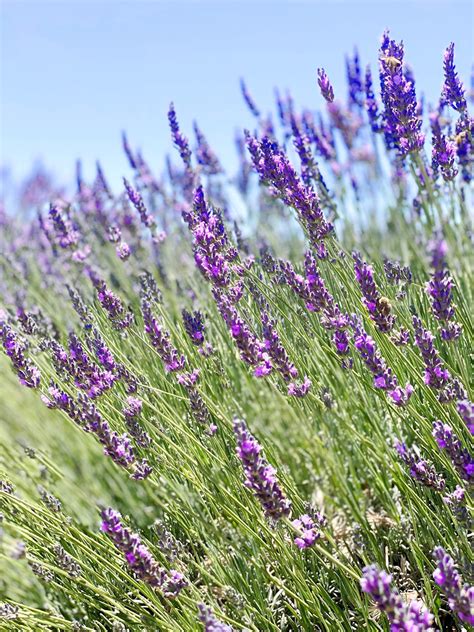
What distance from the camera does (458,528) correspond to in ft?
5.38

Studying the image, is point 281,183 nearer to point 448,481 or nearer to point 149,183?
point 448,481

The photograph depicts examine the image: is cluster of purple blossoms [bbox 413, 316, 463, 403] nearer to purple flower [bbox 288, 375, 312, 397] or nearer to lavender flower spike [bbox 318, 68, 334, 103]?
purple flower [bbox 288, 375, 312, 397]

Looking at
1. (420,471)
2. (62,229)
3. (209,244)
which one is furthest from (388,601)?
(62,229)

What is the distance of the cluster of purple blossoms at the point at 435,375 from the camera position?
5.17 feet

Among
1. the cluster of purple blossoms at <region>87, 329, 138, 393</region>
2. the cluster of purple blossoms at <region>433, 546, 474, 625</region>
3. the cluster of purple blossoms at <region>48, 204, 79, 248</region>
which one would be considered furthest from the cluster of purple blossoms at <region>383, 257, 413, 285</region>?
the cluster of purple blossoms at <region>48, 204, 79, 248</region>

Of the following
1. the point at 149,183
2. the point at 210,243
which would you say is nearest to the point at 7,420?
the point at 149,183

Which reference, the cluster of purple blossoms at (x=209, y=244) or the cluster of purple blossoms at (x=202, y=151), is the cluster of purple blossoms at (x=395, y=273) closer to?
the cluster of purple blossoms at (x=209, y=244)

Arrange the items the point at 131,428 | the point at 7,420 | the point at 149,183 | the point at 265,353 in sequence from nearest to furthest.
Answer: the point at 265,353
the point at 131,428
the point at 7,420
the point at 149,183

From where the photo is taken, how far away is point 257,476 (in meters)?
1.38

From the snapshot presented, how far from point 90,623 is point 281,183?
1.63 m

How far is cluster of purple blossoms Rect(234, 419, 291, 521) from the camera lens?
1.35m

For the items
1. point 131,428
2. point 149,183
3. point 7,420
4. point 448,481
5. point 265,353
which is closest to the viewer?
point 265,353

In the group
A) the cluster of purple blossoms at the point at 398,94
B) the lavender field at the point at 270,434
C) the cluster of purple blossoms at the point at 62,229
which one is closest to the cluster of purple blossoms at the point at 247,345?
the lavender field at the point at 270,434

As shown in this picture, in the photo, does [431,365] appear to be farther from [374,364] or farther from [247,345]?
[247,345]
